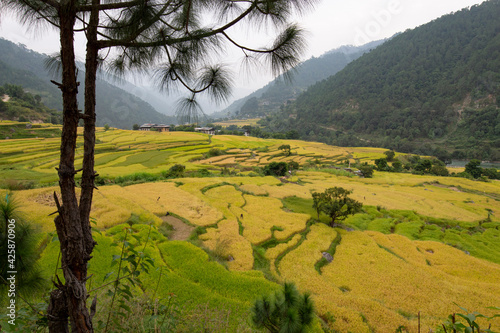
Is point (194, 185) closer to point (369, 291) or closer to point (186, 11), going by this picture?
point (369, 291)

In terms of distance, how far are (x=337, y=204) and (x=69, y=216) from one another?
12.3 metres

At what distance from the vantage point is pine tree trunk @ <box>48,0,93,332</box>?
1.55 metres

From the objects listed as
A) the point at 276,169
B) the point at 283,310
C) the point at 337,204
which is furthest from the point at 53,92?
the point at 283,310

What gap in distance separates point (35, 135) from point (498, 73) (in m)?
119

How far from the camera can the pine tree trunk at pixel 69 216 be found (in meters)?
1.55

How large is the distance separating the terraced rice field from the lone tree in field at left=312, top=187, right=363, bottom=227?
0.96 m

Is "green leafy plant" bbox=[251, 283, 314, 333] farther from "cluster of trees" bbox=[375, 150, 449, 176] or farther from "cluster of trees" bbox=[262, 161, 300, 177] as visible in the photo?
"cluster of trees" bbox=[375, 150, 449, 176]

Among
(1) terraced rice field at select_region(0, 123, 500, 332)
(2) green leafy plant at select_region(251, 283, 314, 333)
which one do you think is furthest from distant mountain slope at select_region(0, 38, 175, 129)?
(2) green leafy plant at select_region(251, 283, 314, 333)

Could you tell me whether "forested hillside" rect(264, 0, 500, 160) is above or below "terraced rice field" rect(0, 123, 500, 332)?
above

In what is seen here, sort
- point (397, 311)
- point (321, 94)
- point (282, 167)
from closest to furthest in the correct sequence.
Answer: point (397, 311)
point (282, 167)
point (321, 94)

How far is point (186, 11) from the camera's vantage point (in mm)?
2336

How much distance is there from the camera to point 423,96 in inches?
3145

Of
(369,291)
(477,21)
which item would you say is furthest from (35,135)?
(477,21)

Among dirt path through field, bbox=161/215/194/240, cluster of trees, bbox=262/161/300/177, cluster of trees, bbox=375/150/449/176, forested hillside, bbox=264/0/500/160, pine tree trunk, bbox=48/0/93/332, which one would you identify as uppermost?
forested hillside, bbox=264/0/500/160
